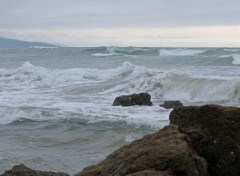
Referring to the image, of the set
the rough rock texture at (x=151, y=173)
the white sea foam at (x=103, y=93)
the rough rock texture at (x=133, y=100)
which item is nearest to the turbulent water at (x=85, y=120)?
the white sea foam at (x=103, y=93)

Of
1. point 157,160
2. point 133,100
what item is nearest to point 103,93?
point 133,100

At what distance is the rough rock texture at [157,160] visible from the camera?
2.59m

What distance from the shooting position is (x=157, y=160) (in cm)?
264

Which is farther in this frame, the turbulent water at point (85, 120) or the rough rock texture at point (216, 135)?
the turbulent water at point (85, 120)

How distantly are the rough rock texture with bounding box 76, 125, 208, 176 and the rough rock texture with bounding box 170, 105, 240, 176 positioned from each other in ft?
0.59

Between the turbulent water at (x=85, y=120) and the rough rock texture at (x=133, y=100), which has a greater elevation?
the rough rock texture at (x=133, y=100)

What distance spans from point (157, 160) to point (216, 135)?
0.72 meters

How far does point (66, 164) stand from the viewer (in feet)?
17.4

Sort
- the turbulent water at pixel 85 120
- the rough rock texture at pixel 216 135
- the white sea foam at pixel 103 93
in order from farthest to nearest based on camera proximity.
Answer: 1. the white sea foam at pixel 103 93
2. the turbulent water at pixel 85 120
3. the rough rock texture at pixel 216 135

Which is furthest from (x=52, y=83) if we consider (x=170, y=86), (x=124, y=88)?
(x=170, y=86)

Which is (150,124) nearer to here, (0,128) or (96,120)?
(96,120)

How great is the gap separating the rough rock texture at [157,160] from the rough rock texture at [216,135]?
18cm

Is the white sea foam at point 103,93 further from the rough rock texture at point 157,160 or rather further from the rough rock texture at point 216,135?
the rough rock texture at point 157,160

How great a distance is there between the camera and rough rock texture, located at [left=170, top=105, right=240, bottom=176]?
9.92 ft
